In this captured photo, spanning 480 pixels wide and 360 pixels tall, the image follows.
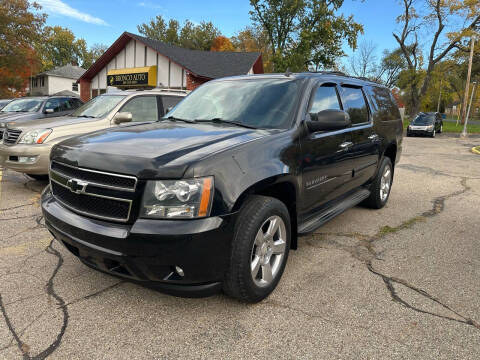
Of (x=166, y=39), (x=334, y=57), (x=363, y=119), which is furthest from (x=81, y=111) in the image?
(x=166, y=39)

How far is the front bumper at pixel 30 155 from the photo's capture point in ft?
18.7

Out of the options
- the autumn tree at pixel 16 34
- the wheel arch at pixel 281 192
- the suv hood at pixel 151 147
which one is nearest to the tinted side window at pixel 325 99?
the suv hood at pixel 151 147

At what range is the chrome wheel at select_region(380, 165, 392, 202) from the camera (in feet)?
17.9

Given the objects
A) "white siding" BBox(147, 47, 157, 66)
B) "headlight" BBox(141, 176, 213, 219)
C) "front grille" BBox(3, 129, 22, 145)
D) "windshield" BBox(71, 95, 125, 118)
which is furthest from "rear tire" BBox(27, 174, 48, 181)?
Answer: "white siding" BBox(147, 47, 157, 66)

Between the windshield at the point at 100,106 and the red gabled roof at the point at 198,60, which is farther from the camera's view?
the red gabled roof at the point at 198,60

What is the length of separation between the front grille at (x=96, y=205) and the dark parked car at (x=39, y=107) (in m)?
8.16

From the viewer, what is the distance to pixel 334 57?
31594 mm

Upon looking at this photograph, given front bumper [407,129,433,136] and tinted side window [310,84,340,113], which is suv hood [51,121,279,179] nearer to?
tinted side window [310,84,340,113]

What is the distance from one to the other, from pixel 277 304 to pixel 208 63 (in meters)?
22.1

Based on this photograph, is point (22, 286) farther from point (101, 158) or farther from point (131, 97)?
point (131, 97)

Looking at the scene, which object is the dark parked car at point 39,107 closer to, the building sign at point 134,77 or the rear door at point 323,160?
the rear door at point 323,160

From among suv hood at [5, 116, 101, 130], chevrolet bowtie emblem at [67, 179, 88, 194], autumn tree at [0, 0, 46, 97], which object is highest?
autumn tree at [0, 0, 46, 97]

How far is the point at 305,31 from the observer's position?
97.2 feet

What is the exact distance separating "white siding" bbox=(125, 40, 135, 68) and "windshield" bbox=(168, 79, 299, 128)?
2135cm
